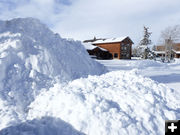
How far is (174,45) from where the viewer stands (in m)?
34.3

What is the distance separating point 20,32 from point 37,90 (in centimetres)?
355

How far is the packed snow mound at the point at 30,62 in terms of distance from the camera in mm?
4875

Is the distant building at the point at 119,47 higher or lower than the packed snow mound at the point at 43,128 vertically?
higher

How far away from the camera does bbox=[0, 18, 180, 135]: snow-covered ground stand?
338 cm

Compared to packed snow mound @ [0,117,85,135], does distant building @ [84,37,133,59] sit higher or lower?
higher

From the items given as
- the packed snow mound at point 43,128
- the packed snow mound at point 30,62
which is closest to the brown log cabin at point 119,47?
the packed snow mound at point 30,62

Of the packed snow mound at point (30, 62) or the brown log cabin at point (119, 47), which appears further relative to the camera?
the brown log cabin at point (119, 47)

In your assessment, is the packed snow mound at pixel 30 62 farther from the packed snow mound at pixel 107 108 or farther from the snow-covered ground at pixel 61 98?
the packed snow mound at pixel 107 108

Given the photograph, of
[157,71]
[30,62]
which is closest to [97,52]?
[157,71]

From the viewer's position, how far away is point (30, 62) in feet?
19.5

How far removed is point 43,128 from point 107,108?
5.33 ft

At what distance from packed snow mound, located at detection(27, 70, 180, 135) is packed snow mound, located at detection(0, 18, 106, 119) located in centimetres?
62

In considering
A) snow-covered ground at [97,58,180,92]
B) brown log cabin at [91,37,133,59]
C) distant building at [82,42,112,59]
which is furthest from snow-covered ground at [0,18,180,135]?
brown log cabin at [91,37,133,59]

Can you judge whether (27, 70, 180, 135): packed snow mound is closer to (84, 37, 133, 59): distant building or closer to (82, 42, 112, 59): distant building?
(82, 42, 112, 59): distant building
